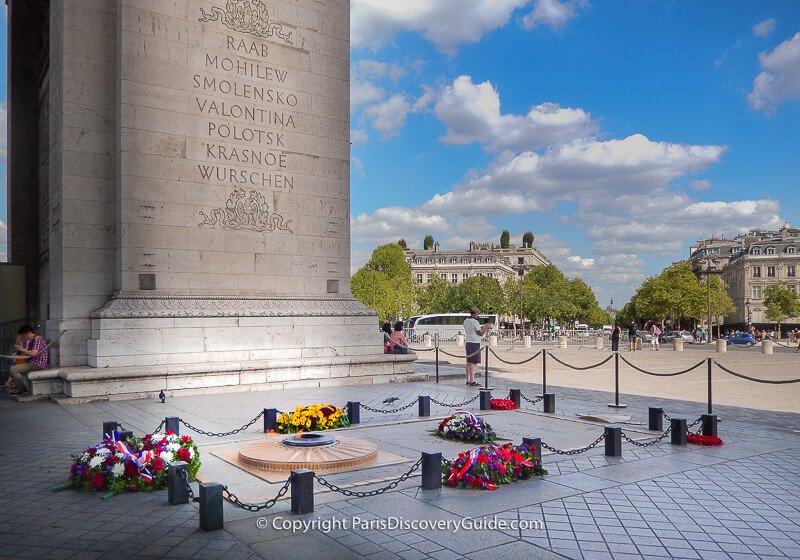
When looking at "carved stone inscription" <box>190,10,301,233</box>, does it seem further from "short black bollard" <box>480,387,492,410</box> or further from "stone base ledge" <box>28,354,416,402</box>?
"short black bollard" <box>480,387,492,410</box>

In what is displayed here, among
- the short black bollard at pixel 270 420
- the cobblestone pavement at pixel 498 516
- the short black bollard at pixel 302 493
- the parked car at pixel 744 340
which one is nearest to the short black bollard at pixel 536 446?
the cobblestone pavement at pixel 498 516

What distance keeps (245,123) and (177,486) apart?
12387 mm

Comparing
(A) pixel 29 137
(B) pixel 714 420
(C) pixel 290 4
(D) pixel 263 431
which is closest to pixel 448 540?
(D) pixel 263 431

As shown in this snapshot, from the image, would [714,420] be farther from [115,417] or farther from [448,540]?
[115,417]

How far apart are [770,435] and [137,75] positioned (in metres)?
15.4

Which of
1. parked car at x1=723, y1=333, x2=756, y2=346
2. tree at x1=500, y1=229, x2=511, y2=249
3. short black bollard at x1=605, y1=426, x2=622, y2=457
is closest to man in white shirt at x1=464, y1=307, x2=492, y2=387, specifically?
short black bollard at x1=605, y1=426, x2=622, y2=457

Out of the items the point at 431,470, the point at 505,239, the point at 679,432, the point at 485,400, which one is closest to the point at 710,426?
the point at 679,432

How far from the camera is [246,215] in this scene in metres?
17.3

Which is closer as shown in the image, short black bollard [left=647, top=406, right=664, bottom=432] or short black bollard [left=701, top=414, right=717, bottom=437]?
short black bollard [left=701, top=414, right=717, bottom=437]

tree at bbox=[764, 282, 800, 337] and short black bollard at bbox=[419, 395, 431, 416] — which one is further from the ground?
tree at bbox=[764, 282, 800, 337]

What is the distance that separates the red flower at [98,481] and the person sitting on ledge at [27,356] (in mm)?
9424
